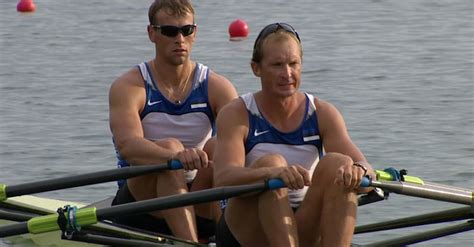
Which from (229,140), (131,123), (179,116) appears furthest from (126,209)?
(179,116)

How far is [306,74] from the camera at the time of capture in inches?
577

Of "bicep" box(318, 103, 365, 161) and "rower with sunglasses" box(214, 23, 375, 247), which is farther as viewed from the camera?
"bicep" box(318, 103, 365, 161)

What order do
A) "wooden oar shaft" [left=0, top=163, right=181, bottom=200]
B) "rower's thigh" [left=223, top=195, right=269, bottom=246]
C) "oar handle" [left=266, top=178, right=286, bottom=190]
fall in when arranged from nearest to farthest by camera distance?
"oar handle" [left=266, top=178, right=286, bottom=190]
"rower's thigh" [left=223, top=195, right=269, bottom=246]
"wooden oar shaft" [left=0, top=163, right=181, bottom=200]

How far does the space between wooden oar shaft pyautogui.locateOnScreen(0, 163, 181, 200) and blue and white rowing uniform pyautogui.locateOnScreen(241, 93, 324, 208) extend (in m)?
0.72

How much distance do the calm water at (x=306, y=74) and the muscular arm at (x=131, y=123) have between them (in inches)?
75.8

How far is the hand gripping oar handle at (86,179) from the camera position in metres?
7.46

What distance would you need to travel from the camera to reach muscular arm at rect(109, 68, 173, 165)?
7594 mm

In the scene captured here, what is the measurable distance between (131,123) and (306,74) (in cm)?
705

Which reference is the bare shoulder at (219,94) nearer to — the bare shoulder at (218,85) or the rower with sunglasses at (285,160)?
the bare shoulder at (218,85)

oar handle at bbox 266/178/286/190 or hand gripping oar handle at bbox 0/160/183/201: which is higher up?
oar handle at bbox 266/178/286/190

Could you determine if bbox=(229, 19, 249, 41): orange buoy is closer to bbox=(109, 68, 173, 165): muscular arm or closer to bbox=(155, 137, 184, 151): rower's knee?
bbox=(109, 68, 173, 165): muscular arm

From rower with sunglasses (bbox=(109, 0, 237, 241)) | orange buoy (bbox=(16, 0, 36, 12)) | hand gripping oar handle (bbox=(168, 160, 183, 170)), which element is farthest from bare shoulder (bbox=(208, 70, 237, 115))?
orange buoy (bbox=(16, 0, 36, 12))

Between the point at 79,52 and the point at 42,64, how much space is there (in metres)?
0.58

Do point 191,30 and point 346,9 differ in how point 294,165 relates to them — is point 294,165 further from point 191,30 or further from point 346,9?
point 346,9
